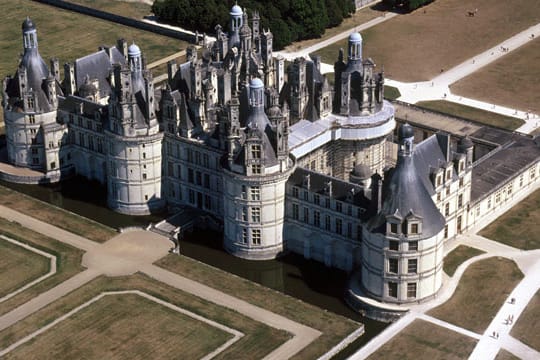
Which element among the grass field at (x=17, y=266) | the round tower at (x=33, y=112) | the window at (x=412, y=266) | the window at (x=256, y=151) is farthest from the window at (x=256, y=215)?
the round tower at (x=33, y=112)

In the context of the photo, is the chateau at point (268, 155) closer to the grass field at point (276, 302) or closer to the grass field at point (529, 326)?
the grass field at point (276, 302)

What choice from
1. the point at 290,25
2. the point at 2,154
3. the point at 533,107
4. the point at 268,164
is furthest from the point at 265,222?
the point at 290,25

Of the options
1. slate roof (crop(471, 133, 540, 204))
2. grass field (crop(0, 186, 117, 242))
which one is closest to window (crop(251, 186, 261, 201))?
grass field (crop(0, 186, 117, 242))

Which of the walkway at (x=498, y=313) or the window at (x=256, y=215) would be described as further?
the window at (x=256, y=215)

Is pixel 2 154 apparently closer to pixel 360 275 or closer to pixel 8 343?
pixel 8 343

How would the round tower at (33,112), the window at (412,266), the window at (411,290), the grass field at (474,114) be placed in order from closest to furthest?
the window at (412,266) → the window at (411,290) → the round tower at (33,112) → the grass field at (474,114)

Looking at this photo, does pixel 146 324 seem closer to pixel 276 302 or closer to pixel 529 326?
pixel 276 302
